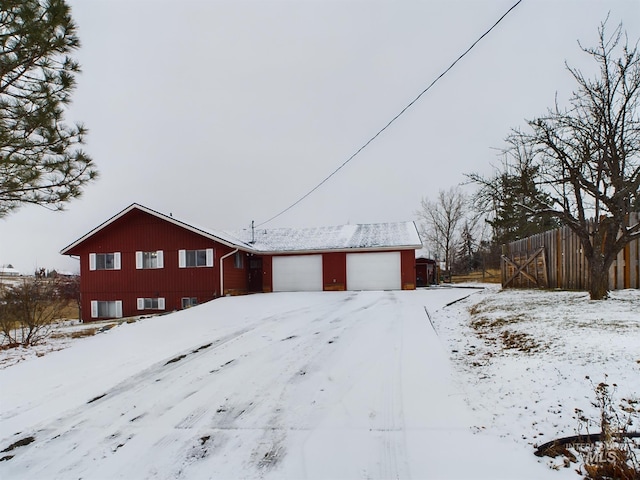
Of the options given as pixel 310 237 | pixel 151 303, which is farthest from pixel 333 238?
pixel 151 303

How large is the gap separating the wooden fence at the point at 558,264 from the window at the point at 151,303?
1692cm

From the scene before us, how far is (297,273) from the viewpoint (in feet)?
72.2

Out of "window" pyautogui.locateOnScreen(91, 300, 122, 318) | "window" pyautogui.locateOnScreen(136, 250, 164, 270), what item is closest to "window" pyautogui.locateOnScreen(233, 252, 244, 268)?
"window" pyautogui.locateOnScreen(136, 250, 164, 270)

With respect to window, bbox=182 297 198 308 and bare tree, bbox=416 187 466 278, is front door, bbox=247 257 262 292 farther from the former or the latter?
bare tree, bbox=416 187 466 278

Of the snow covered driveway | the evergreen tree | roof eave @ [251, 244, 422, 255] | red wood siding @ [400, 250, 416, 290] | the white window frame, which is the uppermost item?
the evergreen tree

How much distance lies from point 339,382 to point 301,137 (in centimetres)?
1525

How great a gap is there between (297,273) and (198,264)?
605cm

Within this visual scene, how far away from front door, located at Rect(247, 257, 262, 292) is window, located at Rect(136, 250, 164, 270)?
5489mm

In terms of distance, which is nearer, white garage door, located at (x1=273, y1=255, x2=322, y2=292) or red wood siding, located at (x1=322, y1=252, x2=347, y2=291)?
red wood siding, located at (x1=322, y1=252, x2=347, y2=291)

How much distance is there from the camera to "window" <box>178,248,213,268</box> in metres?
18.4

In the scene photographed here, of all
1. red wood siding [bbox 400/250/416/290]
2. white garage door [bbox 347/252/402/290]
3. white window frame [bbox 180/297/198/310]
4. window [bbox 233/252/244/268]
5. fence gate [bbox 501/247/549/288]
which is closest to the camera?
fence gate [bbox 501/247/549/288]

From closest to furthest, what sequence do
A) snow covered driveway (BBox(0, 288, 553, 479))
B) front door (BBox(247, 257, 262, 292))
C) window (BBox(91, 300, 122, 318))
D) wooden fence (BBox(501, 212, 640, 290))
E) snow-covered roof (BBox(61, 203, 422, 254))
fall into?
snow covered driveway (BBox(0, 288, 553, 479)), wooden fence (BBox(501, 212, 640, 290)), snow-covered roof (BBox(61, 203, 422, 254)), window (BBox(91, 300, 122, 318)), front door (BBox(247, 257, 262, 292))

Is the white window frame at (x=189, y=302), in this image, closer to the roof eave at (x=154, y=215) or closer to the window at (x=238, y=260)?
the window at (x=238, y=260)

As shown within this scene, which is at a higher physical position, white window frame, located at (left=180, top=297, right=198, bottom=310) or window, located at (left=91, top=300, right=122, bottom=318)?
white window frame, located at (left=180, top=297, right=198, bottom=310)
